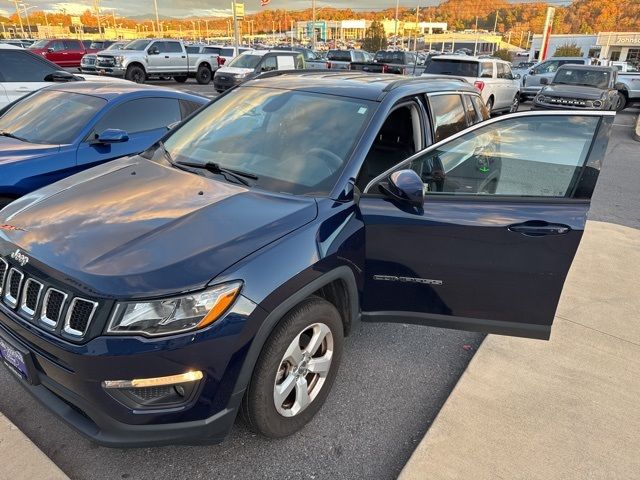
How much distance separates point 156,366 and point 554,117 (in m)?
2.53

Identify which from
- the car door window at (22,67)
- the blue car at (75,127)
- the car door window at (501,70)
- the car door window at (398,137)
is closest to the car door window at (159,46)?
the car door window at (22,67)

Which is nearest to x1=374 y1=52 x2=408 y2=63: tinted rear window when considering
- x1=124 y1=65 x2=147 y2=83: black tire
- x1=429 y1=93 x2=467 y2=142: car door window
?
x1=124 y1=65 x2=147 y2=83: black tire

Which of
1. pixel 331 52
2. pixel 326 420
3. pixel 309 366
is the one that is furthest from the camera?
pixel 331 52

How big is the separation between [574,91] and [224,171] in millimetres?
13452

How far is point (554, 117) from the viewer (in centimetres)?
281

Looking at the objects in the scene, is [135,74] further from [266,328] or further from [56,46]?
[266,328]

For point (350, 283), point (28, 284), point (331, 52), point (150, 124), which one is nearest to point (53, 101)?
point (150, 124)

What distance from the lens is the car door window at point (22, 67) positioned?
752 centimetres

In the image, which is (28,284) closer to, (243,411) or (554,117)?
(243,411)

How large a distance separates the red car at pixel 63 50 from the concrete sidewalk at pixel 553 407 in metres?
27.9

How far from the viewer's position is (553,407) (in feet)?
8.91

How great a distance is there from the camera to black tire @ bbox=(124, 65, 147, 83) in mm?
19656

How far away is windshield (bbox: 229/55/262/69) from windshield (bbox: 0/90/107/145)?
1303 cm

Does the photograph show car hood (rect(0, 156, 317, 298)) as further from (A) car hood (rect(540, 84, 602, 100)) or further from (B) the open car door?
(A) car hood (rect(540, 84, 602, 100))
